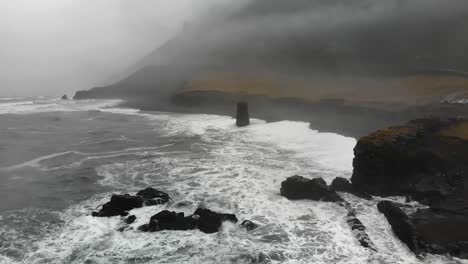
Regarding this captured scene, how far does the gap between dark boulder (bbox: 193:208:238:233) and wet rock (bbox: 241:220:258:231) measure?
1.94 ft

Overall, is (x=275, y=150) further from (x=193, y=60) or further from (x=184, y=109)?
(x=193, y=60)

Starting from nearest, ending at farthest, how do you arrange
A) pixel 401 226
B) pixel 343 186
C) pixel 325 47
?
pixel 401 226 < pixel 343 186 < pixel 325 47

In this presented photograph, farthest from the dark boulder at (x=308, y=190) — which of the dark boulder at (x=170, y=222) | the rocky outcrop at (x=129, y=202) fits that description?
the rocky outcrop at (x=129, y=202)

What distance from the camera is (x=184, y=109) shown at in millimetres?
68375

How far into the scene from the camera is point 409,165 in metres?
21.8

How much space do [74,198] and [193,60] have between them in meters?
94.5

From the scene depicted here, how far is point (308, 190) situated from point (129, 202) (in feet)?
29.7

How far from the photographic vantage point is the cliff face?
20781 millimetres

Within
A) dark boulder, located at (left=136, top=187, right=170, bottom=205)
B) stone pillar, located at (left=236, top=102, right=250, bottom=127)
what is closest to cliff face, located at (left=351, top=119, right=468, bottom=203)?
dark boulder, located at (left=136, top=187, right=170, bottom=205)

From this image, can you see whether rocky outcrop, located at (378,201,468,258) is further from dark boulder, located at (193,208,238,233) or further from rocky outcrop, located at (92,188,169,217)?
rocky outcrop, located at (92,188,169,217)

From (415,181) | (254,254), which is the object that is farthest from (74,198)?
(415,181)

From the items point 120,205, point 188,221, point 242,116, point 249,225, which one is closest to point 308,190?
point 249,225

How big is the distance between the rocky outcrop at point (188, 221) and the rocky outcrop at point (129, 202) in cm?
223

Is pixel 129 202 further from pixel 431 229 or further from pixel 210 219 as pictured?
pixel 431 229
